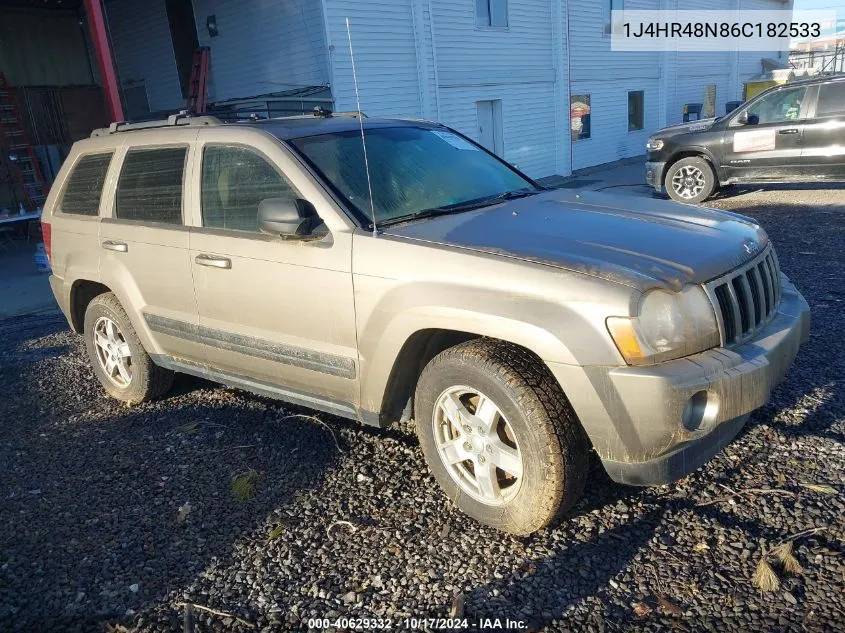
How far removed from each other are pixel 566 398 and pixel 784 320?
1.16m

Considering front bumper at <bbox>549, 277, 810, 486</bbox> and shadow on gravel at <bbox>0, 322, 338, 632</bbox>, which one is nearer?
front bumper at <bbox>549, 277, 810, 486</bbox>

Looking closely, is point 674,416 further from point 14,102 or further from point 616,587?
point 14,102

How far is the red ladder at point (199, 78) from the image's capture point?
14453mm

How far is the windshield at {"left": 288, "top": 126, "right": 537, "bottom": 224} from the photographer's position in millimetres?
3482

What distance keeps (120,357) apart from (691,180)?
9444 mm

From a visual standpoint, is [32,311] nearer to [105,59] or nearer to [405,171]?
[105,59]

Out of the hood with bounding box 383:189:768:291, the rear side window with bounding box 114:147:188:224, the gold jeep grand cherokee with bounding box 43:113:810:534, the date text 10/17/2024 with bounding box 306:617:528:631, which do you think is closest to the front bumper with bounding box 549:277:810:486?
the gold jeep grand cherokee with bounding box 43:113:810:534

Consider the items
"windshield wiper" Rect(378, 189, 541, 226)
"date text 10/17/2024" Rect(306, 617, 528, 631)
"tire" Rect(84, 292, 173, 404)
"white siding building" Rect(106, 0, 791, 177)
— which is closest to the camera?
"date text 10/17/2024" Rect(306, 617, 528, 631)

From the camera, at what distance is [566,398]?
2.77 meters

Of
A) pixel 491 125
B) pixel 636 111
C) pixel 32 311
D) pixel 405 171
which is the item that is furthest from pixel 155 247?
pixel 636 111

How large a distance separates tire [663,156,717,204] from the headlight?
30.1 ft

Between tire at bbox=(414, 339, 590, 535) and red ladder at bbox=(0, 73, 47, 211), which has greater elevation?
red ladder at bbox=(0, 73, 47, 211)

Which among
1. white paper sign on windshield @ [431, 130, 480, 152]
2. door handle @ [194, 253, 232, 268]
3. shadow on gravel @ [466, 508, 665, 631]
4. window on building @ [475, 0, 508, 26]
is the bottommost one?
shadow on gravel @ [466, 508, 665, 631]

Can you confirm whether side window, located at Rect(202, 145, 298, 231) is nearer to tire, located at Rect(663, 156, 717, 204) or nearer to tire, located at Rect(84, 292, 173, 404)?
tire, located at Rect(84, 292, 173, 404)
